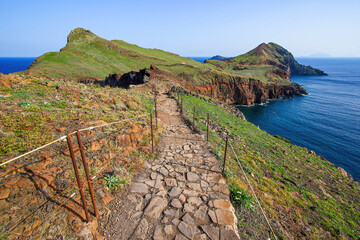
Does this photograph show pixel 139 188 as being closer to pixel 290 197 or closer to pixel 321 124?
pixel 290 197

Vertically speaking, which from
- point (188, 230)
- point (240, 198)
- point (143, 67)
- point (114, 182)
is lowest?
point (240, 198)

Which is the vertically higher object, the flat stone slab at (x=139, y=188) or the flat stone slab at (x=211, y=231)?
the flat stone slab at (x=139, y=188)

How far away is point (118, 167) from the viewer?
19.8 ft

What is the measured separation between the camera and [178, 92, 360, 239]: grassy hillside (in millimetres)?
5575

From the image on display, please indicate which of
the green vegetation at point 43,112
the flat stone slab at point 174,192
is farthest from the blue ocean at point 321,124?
the green vegetation at point 43,112

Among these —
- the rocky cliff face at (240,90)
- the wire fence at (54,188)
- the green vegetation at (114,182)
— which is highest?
the wire fence at (54,188)

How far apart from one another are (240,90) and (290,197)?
59701mm

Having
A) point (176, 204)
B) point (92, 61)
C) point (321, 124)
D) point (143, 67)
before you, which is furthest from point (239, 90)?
point (176, 204)

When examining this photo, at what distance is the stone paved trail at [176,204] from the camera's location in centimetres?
423

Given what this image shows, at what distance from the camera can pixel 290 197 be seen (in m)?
8.45

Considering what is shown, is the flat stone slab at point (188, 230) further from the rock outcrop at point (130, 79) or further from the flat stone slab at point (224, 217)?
the rock outcrop at point (130, 79)

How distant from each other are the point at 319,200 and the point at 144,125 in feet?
36.0

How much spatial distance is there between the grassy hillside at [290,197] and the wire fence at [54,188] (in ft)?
14.4

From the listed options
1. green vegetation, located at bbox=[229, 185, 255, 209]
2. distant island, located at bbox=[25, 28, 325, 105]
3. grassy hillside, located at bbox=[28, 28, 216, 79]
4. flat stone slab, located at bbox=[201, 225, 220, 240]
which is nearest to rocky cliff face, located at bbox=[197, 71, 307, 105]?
distant island, located at bbox=[25, 28, 325, 105]
